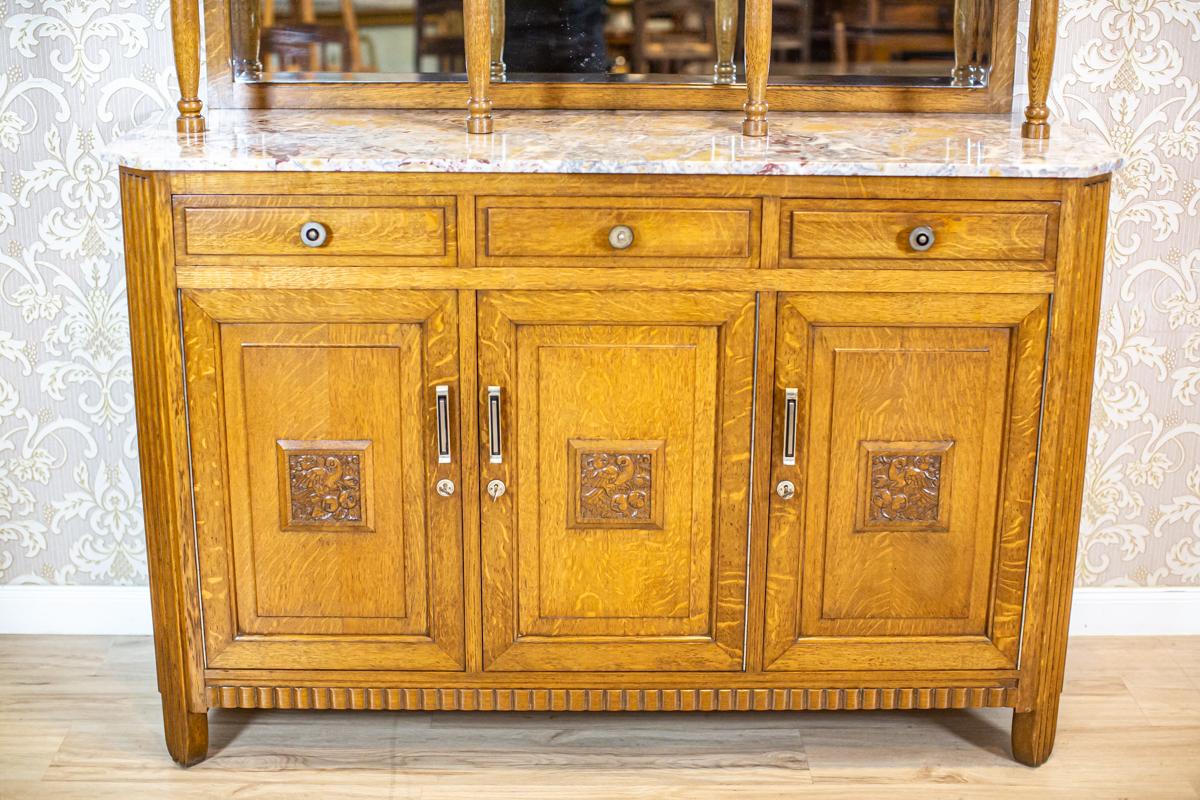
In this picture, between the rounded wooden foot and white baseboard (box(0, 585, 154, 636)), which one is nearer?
the rounded wooden foot

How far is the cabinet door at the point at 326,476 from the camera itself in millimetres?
1976

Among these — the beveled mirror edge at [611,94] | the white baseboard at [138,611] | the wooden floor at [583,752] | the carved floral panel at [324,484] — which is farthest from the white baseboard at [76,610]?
the beveled mirror edge at [611,94]

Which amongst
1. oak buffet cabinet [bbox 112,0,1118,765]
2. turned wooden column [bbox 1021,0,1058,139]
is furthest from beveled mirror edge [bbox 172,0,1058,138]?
turned wooden column [bbox 1021,0,1058,139]

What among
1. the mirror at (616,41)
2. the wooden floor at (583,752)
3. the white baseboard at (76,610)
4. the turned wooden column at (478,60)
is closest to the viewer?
the turned wooden column at (478,60)

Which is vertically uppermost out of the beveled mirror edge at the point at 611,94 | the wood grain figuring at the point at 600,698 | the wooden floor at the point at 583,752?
the beveled mirror edge at the point at 611,94

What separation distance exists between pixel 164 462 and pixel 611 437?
26.4 inches

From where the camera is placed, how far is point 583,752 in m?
2.24

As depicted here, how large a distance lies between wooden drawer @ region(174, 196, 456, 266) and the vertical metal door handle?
0.53m

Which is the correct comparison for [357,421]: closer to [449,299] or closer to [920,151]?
[449,299]

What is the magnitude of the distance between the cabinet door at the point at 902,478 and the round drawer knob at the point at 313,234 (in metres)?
0.66

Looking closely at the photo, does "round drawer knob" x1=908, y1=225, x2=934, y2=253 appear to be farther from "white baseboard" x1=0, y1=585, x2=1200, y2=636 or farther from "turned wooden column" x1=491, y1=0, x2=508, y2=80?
"white baseboard" x1=0, y1=585, x2=1200, y2=636

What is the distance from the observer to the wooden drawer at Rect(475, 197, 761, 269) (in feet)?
6.30

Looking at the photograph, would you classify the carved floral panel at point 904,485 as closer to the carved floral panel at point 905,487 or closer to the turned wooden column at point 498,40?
the carved floral panel at point 905,487

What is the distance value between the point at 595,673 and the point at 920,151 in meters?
0.94
